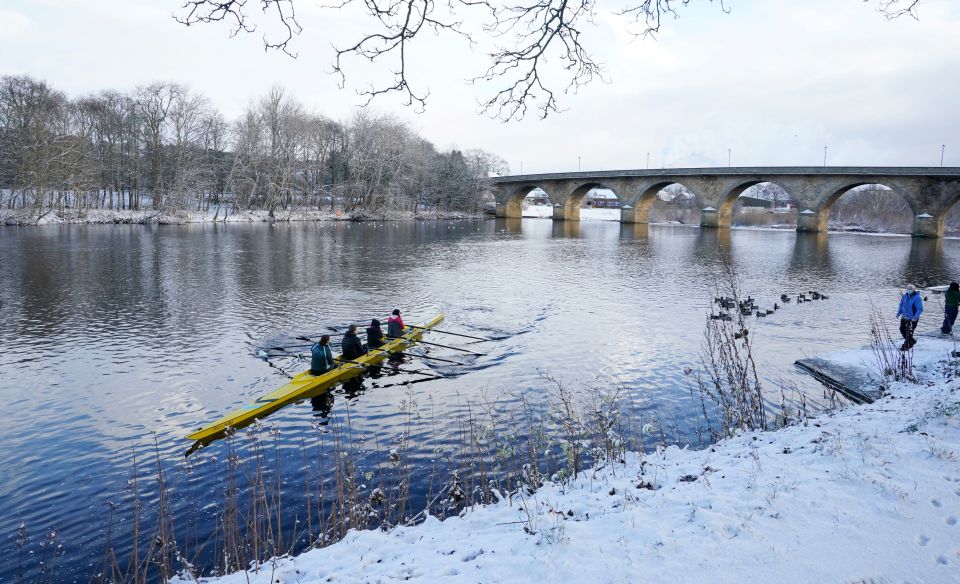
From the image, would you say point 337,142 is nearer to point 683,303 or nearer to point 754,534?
point 683,303

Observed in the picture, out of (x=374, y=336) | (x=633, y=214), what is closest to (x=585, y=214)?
(x=633, y=214)

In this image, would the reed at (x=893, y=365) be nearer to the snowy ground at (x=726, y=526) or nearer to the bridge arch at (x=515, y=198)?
the snowy ground at (x=726, y=526)

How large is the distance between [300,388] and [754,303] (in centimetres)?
1682

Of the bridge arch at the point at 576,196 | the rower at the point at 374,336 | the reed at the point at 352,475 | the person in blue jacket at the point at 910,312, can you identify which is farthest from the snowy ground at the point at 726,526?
the bridge arch at the point at 576,196

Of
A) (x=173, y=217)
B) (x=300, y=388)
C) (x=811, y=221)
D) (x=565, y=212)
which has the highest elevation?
(x=565, y=212)

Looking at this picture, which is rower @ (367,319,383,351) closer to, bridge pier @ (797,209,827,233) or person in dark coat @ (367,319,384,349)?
person in dark coat @ (367,319,384,349)

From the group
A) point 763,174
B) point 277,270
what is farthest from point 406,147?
point 277,270

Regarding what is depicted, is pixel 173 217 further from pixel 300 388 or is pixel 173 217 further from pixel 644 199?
pixel 644 199

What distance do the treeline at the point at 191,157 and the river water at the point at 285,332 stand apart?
1684cm

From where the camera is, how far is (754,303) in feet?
69.6

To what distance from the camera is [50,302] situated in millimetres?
19047

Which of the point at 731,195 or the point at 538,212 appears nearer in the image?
the point at 731,195

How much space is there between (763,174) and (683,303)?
1777 inches

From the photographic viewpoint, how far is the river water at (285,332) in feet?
28.7
